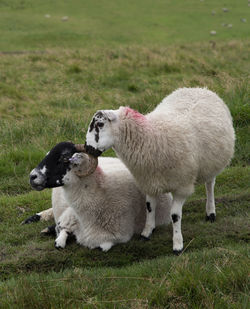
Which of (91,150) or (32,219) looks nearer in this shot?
(91,150)

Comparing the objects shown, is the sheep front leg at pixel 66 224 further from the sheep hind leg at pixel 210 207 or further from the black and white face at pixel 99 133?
the sheep hind leg at pixel 210 207

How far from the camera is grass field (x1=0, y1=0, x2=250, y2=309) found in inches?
145

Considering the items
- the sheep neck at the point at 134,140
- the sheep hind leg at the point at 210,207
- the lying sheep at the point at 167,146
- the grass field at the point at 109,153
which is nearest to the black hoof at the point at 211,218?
the sheep hind leg at the point at 210,207

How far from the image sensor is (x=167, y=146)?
5066 mm

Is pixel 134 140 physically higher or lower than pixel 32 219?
higher

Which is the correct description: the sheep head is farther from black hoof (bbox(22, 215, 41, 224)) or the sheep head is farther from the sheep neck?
black hoof (bbox(22, 215, 41, 224))

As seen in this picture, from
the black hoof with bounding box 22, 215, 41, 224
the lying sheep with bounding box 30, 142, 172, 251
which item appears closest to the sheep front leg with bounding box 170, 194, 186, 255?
the lying sheep with bounding box 30, 142, 172, 251

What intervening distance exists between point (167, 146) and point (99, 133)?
0.75 m

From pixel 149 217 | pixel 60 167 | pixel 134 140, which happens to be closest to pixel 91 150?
pixel 134 140

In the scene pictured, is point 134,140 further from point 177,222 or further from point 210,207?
point 210,207

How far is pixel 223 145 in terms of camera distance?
561cm

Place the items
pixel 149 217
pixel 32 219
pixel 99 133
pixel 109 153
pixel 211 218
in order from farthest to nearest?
1. pixel 109 153
2. pixel 32 219
3. pixel 211 218
4. pixel 149 217
5. pixel 99 133

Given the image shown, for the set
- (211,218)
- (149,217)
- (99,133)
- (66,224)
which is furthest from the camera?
(211,218)

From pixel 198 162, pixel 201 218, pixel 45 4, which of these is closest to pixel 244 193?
pixel 201 218
